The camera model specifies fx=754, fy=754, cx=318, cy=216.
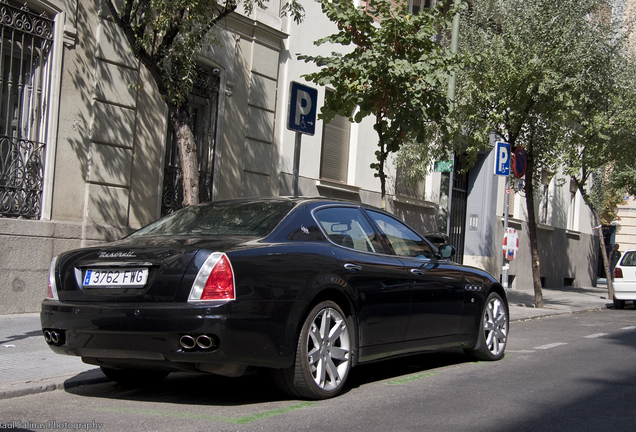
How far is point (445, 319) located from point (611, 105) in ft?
43.8

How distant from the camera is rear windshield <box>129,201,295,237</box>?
18.3 feet

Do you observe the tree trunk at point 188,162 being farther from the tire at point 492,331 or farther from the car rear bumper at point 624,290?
the car rear bumper at point 624,290

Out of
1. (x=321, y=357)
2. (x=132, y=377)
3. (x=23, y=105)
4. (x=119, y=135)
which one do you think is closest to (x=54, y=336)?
(x=132, y=377)

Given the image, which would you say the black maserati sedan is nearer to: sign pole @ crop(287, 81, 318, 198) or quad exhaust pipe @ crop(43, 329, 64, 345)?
quad exhaust pipe @ crop(43, 329, 64, 345)

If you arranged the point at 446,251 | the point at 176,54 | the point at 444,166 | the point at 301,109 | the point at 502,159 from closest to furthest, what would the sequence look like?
the point at 446,251
the point at 176,54
the point at 301,109
the point at 444,166
the point at 502,159

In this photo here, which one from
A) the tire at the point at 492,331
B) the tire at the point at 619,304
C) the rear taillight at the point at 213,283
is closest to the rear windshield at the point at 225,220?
the rear taillight at the point at 213,283

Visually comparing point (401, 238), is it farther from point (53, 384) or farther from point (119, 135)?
point (119, 135)

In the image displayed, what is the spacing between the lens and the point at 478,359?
26.5ft

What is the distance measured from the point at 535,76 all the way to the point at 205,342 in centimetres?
1215

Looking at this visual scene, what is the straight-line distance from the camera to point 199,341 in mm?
4777

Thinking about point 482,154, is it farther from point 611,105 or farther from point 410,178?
point 410,178

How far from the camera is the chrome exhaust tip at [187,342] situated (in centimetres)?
477

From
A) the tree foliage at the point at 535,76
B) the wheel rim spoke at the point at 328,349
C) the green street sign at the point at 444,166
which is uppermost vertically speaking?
the tree foliage at the point at 535,76

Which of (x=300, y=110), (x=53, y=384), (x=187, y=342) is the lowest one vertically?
(x=53, y=384)
